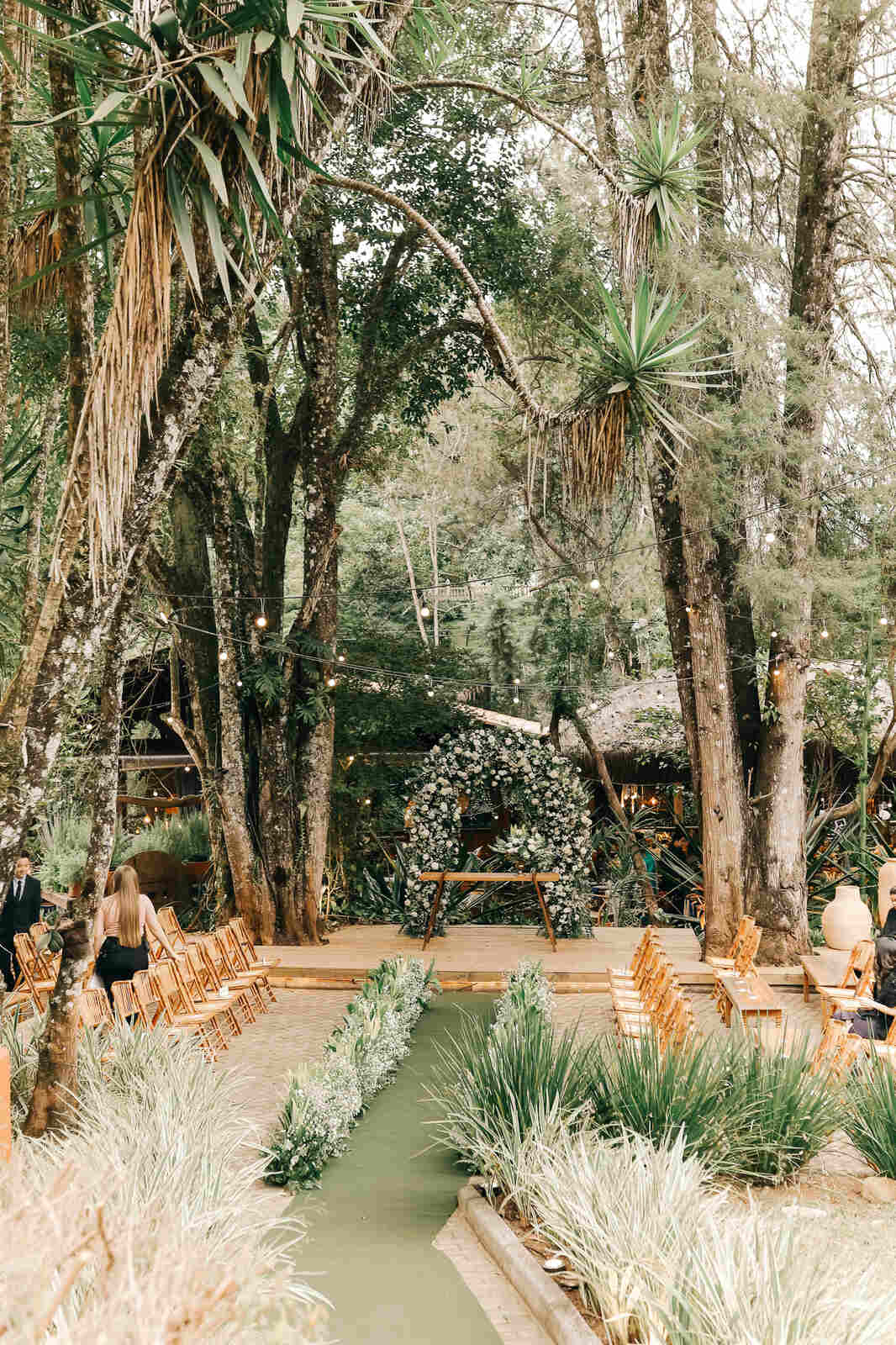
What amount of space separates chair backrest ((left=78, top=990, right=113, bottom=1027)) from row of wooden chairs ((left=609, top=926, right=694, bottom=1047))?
3.74m

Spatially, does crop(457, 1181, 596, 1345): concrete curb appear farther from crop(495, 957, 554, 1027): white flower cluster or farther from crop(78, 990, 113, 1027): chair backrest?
crop(78, 990, 113, 1027): chair backrest

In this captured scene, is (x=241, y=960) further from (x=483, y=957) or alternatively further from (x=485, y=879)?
(x=485, y=879)

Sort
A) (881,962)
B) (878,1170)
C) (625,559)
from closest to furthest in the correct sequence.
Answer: (878,1170), (881,962), (625,559)

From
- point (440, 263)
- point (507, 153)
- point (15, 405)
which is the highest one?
point (507, 153)

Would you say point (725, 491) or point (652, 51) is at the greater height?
point (652, 51)

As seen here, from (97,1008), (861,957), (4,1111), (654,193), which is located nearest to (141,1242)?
(4,1111)

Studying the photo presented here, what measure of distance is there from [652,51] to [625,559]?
11.7 meters

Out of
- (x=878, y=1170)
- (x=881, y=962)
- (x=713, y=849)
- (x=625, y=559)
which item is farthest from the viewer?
(x=625, y=559)

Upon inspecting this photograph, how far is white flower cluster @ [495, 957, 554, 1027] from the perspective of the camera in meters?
7.22

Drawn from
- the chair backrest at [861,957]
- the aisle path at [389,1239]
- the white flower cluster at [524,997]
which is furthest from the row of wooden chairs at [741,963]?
the aisle path at [389,1239]

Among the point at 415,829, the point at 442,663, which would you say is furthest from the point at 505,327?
the point at 415,829

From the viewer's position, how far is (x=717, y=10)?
42.8 feet

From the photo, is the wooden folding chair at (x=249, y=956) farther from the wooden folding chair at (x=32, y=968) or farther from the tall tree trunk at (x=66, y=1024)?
the tall tree trunk at (x=66, y=1024)

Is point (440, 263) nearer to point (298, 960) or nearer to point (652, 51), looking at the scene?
point (652, 51)
